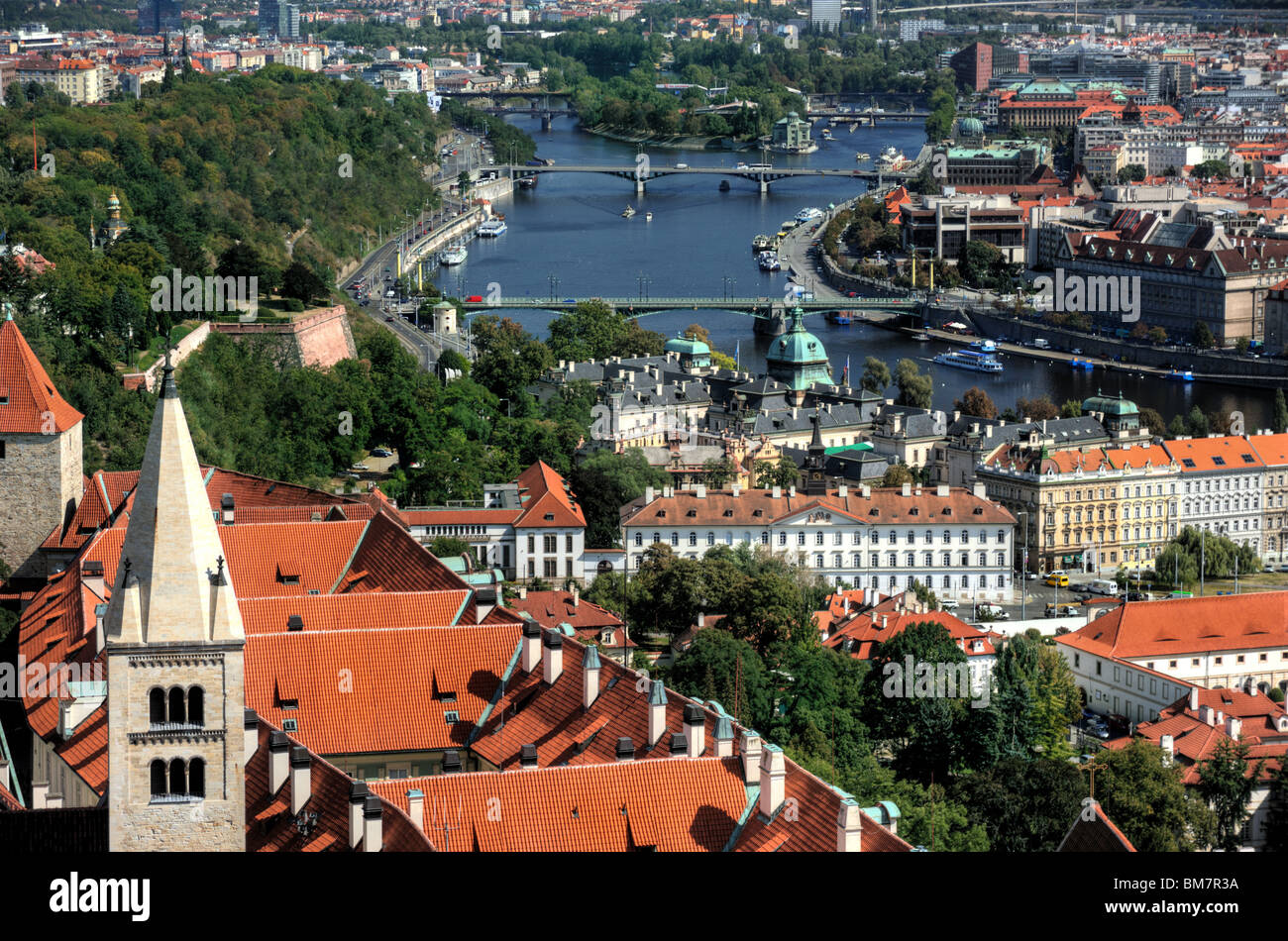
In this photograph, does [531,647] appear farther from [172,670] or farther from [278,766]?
[172,670]

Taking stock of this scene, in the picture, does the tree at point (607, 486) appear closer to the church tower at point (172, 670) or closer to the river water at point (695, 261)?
the river water at point (695, 261)

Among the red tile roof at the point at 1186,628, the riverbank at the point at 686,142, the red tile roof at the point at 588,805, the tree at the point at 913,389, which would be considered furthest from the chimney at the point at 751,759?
Result: the riverbank at the point at 686,142

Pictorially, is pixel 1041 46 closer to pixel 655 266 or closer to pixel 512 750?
pixel 655 266

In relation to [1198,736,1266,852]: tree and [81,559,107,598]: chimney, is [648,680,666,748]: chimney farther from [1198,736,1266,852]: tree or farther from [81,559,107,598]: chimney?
[1198,736,1266,852]: tree

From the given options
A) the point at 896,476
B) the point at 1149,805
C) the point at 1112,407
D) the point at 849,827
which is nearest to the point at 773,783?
the point at 849,827

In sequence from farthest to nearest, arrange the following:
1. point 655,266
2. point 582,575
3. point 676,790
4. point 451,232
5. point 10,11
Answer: point 10,11, point 451,232, point 655,266, point 582,575, point 676,790

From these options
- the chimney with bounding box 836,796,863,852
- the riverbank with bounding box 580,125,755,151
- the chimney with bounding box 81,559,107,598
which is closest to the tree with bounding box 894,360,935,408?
the chimney with bounding box 81,559,107,598
